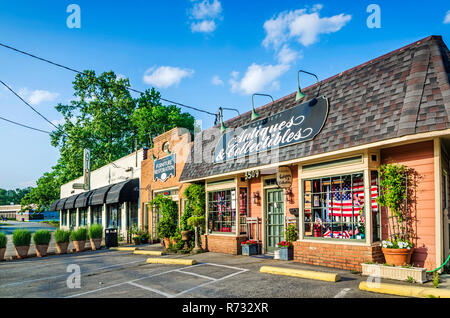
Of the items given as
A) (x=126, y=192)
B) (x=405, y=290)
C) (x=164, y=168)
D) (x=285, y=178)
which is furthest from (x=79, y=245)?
(x=405, y=290)

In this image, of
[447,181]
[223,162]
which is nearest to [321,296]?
[447,181]

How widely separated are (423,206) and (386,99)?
2508mm

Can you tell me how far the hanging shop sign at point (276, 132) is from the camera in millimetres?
10055

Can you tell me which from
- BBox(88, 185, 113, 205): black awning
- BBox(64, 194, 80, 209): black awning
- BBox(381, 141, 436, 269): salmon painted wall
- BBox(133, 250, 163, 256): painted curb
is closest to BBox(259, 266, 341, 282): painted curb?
BBox(381, 141, 436, 269): salmon painted wall

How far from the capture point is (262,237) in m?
12.4

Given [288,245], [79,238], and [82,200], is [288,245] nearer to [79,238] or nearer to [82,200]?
[79,238]

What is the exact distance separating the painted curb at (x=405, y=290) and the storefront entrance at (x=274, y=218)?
197 inches

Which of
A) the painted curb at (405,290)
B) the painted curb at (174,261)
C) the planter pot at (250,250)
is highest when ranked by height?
the painted curb at (405,290)

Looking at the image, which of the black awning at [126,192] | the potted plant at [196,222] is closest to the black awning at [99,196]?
the black awning at [126,192]

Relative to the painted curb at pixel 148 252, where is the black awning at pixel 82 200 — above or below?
above

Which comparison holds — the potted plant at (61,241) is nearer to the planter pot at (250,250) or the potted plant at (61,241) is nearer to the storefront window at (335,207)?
the planter pot at (250,250)

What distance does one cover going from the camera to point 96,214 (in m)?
28.6

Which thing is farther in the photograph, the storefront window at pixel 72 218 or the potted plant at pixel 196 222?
the storefront window at pixel 72 218
